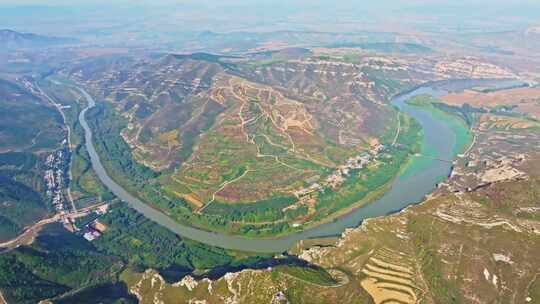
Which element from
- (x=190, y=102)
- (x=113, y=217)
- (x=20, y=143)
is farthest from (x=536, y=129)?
(x=20, y=143)

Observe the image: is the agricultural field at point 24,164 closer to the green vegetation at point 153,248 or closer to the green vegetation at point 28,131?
the green vegetation at point 28,131

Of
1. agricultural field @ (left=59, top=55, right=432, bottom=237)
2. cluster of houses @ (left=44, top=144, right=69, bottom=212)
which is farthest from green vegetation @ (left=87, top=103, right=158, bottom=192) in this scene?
cluster of houses @ (left=44, top=144, right=69, bottom=212)

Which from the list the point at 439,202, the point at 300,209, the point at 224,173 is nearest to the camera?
the point at 439,202

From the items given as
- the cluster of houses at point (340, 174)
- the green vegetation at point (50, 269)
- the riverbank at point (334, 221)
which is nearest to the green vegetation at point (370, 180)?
the cluster of houses at point (340, 174)

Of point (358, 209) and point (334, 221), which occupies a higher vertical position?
point (358, 209)

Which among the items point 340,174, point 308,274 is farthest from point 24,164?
point 308,274

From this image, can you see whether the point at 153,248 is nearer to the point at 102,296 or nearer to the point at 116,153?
the point at 102,296

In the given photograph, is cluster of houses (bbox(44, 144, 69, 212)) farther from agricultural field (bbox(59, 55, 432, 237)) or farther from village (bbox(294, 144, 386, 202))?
village (bbox(294, 144, 386, 202))

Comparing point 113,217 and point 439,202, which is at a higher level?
point 439,202

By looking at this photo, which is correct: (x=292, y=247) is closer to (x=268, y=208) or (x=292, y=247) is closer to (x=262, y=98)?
(x=268, y=208)
